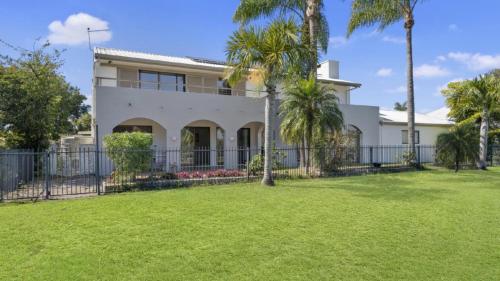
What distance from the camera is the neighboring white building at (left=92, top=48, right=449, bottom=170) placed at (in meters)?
16.1

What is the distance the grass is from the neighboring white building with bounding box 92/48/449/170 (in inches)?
284

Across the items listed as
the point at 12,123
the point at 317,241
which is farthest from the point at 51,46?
the point at 317,241

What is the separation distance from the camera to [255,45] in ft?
38.8

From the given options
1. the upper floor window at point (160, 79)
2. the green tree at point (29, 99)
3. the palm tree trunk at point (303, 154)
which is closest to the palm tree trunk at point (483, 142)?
the palm tree trunk at point (303, 154)

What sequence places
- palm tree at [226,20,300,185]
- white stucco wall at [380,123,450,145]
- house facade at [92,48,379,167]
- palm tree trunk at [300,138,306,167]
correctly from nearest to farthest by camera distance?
palm tree at [226,20,300,185]
house facade at [92,48,379,167]
palm tree trunk at [300,138,306,167]
white stucco wall at [380,123,450,145]

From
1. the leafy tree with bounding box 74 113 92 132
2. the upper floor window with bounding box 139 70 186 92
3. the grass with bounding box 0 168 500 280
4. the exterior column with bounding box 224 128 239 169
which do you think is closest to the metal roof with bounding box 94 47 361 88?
the upper floor window with bounding box 139 70 186 92

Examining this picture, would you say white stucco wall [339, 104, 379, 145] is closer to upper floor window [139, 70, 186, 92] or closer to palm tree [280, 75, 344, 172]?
palm tree [280, 75, 344, 172]

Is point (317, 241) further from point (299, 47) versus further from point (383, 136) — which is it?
point (383, 136)

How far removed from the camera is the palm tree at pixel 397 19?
64.1 feet

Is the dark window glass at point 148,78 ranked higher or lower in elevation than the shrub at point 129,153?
higher

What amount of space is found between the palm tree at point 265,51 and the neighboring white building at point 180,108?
262cm

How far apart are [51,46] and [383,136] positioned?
2213 centimetres

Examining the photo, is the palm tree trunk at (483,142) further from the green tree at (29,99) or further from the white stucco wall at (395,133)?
the green tree at (29,99)

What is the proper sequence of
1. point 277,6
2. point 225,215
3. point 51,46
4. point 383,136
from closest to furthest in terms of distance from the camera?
point 225,215, point 51,46, point 277,6, point 383,136
